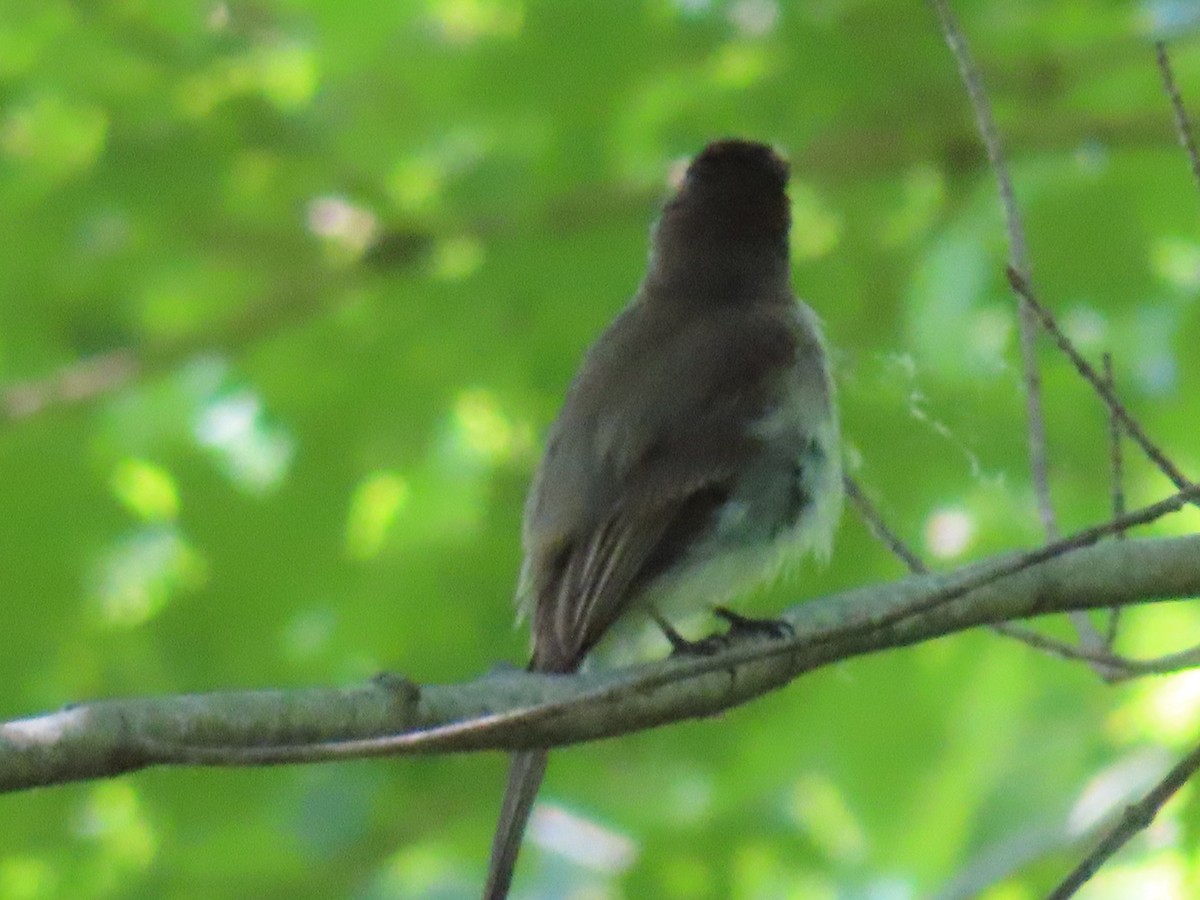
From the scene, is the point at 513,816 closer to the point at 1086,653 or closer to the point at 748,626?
the point at 748,626

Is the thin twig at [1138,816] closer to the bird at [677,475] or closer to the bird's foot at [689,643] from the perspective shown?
the bird's foot at [689,643]

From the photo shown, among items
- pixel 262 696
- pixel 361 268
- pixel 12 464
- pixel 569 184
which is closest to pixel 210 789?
pixel 12 464

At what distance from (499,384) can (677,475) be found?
1.99m

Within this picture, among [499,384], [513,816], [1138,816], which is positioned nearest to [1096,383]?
[1138,816]

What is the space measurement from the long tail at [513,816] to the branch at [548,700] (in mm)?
603

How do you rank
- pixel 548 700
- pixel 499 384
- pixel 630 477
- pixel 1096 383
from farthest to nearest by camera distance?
1. pixel 499 384
2. pixel 630 477
3. pixel 1096 383
4. pixel 548 700

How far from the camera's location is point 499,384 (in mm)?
6320

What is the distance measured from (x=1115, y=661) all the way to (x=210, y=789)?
3029mm

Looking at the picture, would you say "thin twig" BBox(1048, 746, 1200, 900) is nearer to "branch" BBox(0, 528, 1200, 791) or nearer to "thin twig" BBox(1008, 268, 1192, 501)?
"branch" BBox(0, 528, 1200, 791)

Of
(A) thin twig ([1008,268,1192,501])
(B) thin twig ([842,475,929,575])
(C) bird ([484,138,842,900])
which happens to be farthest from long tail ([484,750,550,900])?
(A) thin twig ([1008,268,1192,501])

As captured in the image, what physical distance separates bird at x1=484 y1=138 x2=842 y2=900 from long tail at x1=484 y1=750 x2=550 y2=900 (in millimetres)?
284

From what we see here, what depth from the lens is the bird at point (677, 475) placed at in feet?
13.9

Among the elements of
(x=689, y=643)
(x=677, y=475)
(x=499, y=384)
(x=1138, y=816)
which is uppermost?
(x=499, y=384)

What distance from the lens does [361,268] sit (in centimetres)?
629
